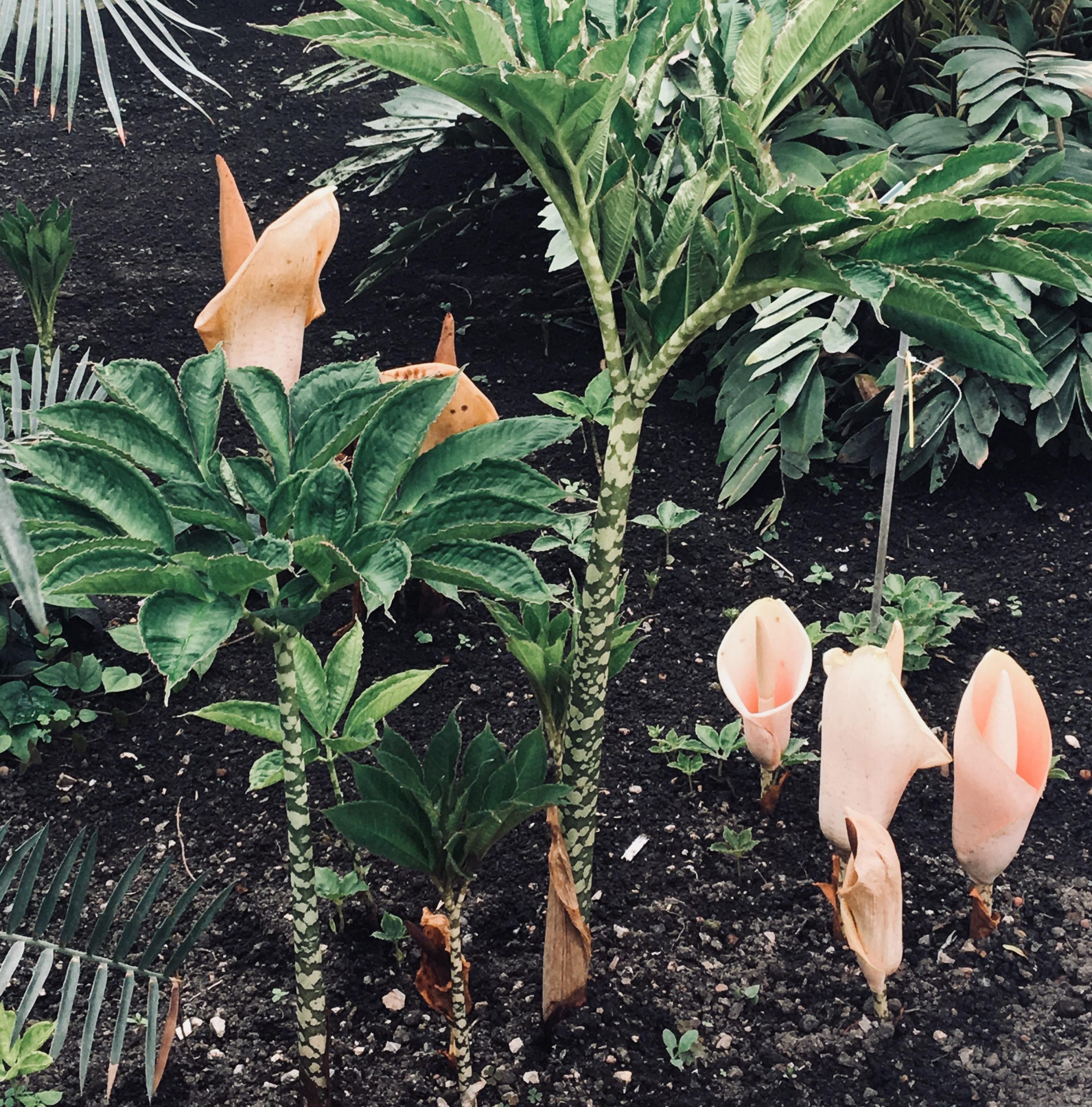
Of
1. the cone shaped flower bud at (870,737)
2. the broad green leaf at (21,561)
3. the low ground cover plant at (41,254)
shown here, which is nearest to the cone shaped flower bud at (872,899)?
the cone shaped flower bud at (870,737)

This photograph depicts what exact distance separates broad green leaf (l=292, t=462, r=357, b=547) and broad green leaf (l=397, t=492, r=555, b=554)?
0.15 ft

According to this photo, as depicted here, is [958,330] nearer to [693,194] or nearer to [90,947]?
[693,194]

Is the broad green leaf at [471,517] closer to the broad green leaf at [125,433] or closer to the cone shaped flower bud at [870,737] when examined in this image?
the broad green leaf at [125,433]

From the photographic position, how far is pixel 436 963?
1.03 meters

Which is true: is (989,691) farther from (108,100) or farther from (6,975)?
(108,100)

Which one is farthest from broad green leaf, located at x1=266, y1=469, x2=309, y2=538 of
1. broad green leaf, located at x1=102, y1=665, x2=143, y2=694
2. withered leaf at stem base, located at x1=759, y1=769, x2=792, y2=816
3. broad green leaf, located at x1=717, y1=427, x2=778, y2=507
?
broad green leaf, located at x1=717, y1=427, x2=778, y2=507

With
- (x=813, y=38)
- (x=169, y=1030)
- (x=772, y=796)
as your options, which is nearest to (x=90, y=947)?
(x=169, y=1030)

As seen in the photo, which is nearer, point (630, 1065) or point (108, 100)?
point (630, 1065)

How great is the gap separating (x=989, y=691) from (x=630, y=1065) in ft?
1.79

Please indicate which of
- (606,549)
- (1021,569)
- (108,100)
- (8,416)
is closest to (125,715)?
(8,416)

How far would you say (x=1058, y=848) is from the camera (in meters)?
1.46

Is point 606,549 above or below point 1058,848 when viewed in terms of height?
above

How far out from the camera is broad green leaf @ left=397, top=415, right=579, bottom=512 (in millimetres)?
839

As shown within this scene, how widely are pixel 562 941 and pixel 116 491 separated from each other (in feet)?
2.03
